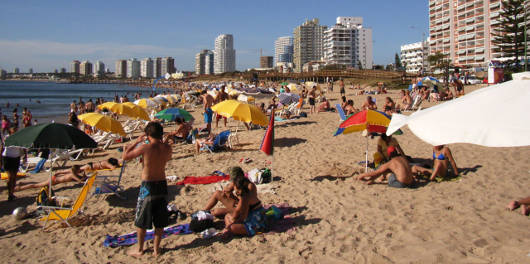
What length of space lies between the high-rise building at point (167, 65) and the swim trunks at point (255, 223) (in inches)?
7514

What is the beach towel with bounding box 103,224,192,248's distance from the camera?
3.91 meters

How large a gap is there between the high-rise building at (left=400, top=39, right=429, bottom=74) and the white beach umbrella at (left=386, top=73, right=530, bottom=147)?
319 feet

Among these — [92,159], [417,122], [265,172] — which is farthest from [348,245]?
[92,159]

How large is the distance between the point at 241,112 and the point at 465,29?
7719cm

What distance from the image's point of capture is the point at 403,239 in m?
3.68

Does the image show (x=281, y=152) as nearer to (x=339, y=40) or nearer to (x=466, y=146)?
(x=466, y=146)

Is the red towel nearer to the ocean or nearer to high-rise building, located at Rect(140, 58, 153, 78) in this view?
the ocean

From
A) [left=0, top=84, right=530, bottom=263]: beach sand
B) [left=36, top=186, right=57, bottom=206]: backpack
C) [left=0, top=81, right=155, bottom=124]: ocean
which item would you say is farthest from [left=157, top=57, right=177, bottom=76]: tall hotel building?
[left=36, top=186, right=57, bottom=206]: backpack

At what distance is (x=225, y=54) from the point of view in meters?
177

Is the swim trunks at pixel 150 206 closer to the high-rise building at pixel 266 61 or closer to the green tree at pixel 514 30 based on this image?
the green tree at pixel 514 30

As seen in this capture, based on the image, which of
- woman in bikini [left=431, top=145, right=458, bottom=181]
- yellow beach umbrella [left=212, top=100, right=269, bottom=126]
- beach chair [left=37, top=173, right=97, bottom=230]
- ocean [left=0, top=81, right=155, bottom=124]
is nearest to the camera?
beach chair [left=37, top=173, right=97, bottom=230]

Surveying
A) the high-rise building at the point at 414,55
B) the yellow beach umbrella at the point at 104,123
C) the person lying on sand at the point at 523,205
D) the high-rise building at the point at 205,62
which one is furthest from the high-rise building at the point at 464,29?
the high-rise building at the point at 205,62

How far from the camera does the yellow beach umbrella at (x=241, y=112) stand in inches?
296

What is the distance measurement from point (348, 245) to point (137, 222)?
6.80ft
